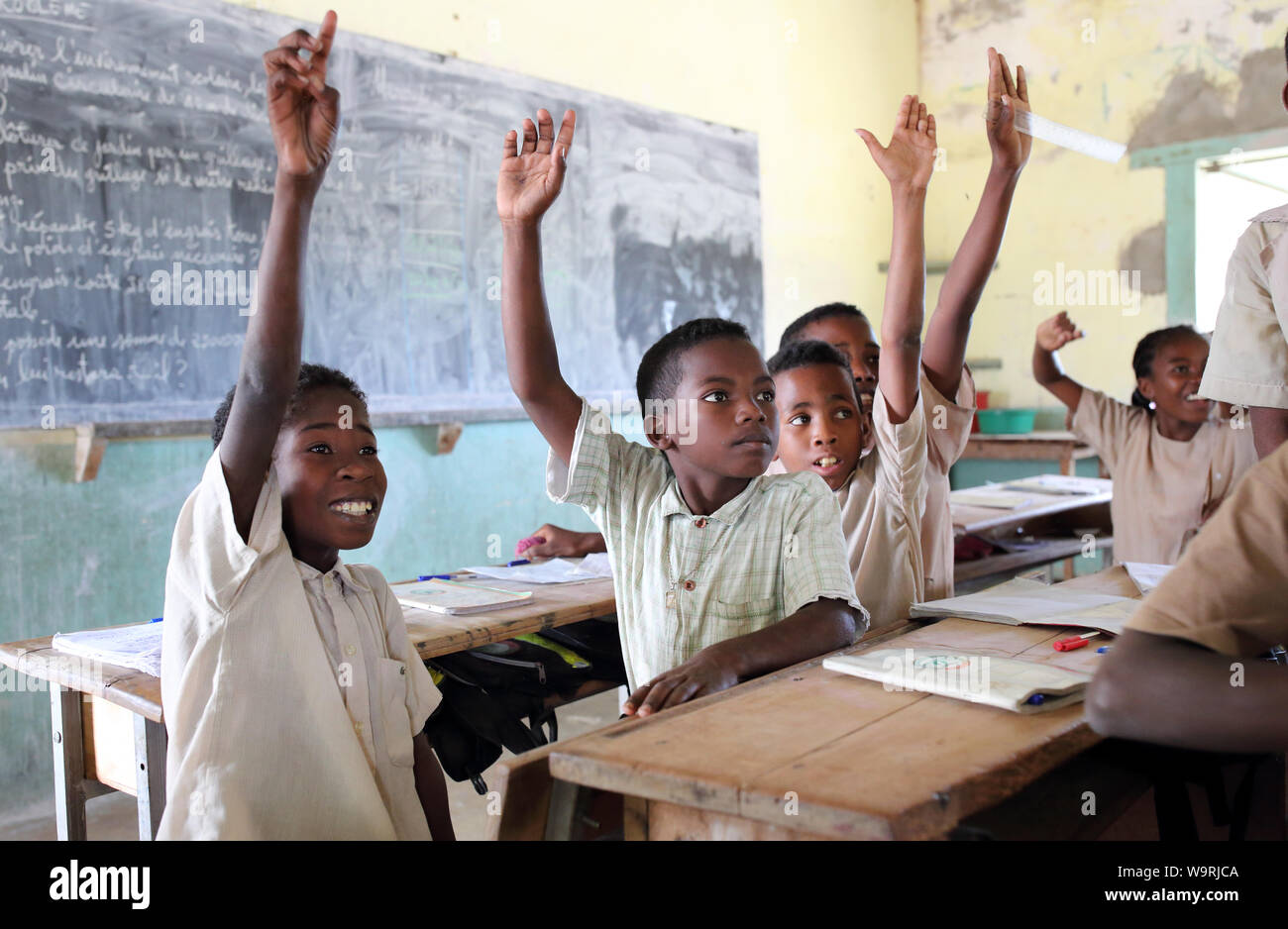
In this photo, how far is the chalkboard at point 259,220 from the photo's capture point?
305 centimetres

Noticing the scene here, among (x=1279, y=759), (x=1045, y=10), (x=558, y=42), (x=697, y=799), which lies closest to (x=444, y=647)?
(x=697, y=799)

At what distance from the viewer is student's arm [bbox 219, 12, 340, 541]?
1287 millimetres

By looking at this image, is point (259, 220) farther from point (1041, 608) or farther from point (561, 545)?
point (1041, 608)

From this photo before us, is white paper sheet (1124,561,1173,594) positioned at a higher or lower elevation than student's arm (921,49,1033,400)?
lower

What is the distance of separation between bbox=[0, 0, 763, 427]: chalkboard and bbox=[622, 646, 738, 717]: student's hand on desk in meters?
2.49

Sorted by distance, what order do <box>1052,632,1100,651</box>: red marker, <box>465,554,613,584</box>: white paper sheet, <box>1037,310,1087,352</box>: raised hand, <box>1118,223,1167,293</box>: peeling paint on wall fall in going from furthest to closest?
<box>1118,223,1167,293</box>: peeling paint on wall < <box>1037,310,1087,352</box>: raised hand < <box>465,554,613,584</box>: white paper sheet < <box>1052,632,1100,651</box>: red marker

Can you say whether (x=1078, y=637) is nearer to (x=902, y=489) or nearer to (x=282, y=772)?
(x=902, y=489)

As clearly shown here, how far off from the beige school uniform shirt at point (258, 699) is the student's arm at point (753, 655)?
0.41 m

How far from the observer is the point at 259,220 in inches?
139

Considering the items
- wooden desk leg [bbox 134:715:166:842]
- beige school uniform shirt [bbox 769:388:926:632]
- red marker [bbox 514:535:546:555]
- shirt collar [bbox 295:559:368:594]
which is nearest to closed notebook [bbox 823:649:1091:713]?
beige school uniform shirt [bbox 769:388:926:632]

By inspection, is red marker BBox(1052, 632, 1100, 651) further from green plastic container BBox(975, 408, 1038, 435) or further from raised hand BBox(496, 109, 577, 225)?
green plastic container BBox(975, 408, 1038, 435)

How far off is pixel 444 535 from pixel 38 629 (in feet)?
5.00

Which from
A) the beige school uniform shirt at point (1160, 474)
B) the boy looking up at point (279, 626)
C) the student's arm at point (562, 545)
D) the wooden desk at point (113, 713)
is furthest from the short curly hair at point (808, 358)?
the beige school uniform shirt at point (1160, 474)

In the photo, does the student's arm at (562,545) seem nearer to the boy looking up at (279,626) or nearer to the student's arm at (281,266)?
the boy looking up at (279,626)
